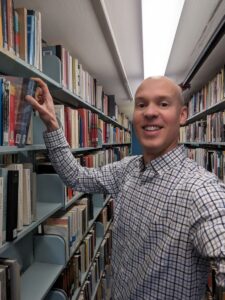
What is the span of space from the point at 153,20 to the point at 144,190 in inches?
53.8

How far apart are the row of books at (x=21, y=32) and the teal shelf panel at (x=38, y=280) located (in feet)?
3.48

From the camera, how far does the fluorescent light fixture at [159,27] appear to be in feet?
5.43

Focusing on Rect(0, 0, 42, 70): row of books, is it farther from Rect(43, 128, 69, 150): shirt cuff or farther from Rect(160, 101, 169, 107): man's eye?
Rect(160, 101, 169, 107): man's eye

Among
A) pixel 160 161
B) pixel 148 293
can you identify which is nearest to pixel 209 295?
pixel 148 293

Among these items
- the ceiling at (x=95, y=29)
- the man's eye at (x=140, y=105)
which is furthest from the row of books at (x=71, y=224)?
the ceiling at (x=95, y=29)

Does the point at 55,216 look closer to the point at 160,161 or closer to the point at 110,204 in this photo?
the point at 160,161

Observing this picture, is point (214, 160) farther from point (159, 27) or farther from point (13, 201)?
point (13, 201)

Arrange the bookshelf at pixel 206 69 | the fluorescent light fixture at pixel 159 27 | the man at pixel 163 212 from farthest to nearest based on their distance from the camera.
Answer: the bookshelf at pixel 206 69
the fluorescent light fixture at pixel 159 27
the man at pixel 163 212

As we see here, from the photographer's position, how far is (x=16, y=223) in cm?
99

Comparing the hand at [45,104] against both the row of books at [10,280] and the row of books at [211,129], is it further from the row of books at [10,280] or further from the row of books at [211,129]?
the row of books at [211,129]

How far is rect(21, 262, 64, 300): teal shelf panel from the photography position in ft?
4.08

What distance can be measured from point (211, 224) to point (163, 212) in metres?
0.22

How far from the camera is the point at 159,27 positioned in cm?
198

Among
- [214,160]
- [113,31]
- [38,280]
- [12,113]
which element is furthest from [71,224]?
[214,160]
